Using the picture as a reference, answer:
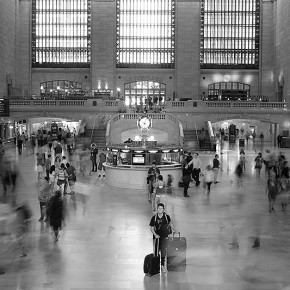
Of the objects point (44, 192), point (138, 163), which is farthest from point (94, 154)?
point (44, 192)

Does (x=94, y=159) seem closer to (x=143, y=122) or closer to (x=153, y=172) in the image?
(x=143, y=122)

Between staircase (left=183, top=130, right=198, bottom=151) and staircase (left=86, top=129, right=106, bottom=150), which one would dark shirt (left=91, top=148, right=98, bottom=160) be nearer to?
staircase (left=183, top=130, right=198, bottom=151)

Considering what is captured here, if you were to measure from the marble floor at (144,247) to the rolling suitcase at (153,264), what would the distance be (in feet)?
0.55

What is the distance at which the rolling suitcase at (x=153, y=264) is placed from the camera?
38.2 feet

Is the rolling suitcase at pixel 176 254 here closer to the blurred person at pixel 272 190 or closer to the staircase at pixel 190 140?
the blurred person at pixel 272 190

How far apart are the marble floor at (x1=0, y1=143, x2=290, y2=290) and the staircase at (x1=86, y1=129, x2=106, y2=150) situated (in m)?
20.6

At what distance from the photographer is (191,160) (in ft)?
78.3

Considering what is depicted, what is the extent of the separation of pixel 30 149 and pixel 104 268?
28034 mm

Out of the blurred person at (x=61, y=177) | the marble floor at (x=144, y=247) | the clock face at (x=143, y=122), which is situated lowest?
the marble floor at (x=144, y=247)

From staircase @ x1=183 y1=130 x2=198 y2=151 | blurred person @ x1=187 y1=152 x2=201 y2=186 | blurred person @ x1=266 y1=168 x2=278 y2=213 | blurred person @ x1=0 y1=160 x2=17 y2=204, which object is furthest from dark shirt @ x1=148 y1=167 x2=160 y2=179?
staircase @ x1=183 y1=130 x2=198 y2=151

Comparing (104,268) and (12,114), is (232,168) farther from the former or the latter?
(12,114)

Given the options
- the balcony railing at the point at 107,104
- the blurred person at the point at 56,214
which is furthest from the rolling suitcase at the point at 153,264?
the balcony railing at the point at 107,104

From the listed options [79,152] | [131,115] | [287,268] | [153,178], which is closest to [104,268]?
[287,268]

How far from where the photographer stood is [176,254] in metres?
11.8
